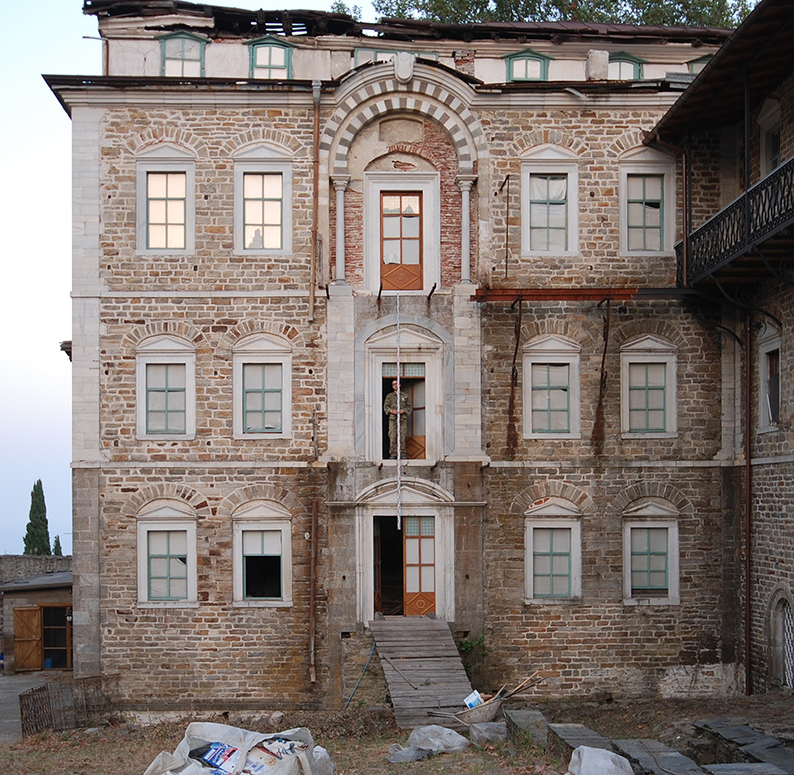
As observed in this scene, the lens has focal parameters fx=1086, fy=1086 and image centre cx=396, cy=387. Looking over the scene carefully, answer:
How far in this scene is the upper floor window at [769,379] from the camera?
20.0 meters

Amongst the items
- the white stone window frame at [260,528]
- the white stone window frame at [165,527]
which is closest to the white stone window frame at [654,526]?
the white stone window frame at [260,528]

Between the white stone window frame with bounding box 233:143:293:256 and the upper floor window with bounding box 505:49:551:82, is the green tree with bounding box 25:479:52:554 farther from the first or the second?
the upper floor window with bounding box 505:49:551:82

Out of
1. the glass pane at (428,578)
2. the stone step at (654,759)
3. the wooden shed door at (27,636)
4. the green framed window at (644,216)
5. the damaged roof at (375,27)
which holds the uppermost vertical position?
the damaged roof at (375,27)

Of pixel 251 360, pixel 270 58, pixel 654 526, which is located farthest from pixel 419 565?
pixel 270 58

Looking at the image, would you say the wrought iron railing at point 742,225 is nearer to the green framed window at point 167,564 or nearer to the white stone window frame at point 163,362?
the white stone window frame at point 163,362

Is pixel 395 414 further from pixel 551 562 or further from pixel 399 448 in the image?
pixel 551 562

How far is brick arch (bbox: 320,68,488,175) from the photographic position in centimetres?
2186

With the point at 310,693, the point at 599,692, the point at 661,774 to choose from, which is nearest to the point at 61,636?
the point at 310,693

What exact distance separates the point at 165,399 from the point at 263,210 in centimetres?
427

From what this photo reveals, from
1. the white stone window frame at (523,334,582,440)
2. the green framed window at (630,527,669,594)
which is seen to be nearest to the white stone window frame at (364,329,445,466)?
the white stone window frame at (523,334,582,440)

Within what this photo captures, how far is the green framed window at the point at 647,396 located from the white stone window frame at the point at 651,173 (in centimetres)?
237

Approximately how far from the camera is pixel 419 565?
21609mm

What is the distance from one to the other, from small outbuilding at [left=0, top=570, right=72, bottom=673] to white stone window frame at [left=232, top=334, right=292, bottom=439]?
8235mm

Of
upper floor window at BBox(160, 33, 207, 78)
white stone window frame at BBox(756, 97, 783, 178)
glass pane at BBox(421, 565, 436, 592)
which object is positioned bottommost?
glass pane at BBox(421, 565, 436, 592)
